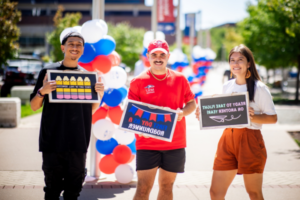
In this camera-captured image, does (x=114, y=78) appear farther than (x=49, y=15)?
No

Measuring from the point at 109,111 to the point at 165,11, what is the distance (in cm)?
1418

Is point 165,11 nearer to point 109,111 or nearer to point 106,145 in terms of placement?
point 109,111

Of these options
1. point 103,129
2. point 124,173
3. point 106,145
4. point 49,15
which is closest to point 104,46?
point 103,129

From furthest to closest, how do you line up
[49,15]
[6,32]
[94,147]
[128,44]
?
[49,15] < [128,44] < [6,32] < [94,147]

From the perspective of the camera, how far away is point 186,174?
612 cm

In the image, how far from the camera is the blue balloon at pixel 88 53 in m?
5.12

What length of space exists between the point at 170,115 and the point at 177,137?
0.86 feet

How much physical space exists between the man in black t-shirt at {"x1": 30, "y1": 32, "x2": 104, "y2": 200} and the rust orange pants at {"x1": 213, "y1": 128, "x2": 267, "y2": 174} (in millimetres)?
1457

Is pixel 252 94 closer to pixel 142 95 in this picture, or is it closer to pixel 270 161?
pixel 142 95

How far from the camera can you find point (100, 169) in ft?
17.6

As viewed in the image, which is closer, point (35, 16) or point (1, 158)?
point (1, 158)

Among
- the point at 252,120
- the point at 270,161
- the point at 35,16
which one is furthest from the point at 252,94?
the point at 35,16

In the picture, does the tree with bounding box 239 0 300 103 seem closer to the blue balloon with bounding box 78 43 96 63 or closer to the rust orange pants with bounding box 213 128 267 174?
the blue balloon with bounding box 78 43 96 63

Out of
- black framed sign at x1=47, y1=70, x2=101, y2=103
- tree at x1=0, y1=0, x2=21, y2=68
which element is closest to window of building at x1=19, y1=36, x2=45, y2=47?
tree at x1=0, y1=0, x2=21, y2=68
